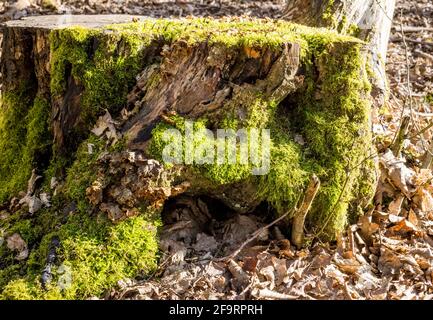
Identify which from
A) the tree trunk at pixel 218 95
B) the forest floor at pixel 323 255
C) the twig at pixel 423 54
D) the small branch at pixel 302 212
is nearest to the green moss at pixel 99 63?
the tree trunk at pixel 218 95

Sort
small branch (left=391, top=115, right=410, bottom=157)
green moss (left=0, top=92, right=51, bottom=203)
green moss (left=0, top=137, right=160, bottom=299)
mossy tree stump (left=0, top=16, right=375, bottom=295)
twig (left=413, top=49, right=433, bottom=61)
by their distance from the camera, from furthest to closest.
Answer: twig (left=413, top=49, right=433, bottom=61) → green moss (left=0, top=92, right=51, bottom=203) → small branch (left=391, top=115, right=410, bottom=157) → mossy tree stump (left=0, top=16, right=375, bottom=295) → green moss (left=0, top=137, right=160, bottom=299)

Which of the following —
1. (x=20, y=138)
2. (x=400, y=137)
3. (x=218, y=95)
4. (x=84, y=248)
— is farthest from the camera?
(x=20, y=138)

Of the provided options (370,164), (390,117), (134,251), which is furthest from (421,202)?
(134,251)

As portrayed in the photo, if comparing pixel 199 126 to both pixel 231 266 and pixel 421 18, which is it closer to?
pixel 231 266

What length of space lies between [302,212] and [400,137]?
123 cm

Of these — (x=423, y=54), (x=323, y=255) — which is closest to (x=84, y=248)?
(x=323, y=255)

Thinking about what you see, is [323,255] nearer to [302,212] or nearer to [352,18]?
[302,212]

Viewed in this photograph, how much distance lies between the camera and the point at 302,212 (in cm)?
327

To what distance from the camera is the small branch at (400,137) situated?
144 inches

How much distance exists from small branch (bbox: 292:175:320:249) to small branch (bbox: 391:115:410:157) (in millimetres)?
1088

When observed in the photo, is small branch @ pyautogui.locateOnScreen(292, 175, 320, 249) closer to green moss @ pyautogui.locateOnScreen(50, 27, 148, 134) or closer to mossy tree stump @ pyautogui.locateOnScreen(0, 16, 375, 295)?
mossy tree stump @ pyautogui.locateOnScreen(0, 16, 375, 295)

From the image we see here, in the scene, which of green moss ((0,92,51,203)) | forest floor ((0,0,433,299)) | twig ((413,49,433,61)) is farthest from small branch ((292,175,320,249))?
twig ((413,49,433,61))

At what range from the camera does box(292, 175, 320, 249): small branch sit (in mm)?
3092

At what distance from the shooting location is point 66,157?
3652mm
